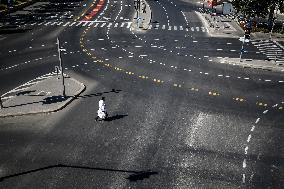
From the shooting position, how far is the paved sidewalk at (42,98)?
92.4ft

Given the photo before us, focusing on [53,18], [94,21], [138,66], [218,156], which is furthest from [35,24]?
[218,156]

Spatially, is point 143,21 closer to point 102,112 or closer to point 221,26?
point 221,26

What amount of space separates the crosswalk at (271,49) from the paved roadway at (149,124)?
148cm

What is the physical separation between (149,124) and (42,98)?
33.9 ft

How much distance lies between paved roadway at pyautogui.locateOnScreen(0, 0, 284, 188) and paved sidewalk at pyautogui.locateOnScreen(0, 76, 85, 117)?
0.89m

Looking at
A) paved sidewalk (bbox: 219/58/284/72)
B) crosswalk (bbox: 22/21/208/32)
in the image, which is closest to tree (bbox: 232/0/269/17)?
crosswalk (bbox: 22/21/208/32)

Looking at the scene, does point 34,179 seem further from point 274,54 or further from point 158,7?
point 158,7

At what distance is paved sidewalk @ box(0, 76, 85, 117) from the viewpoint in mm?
28169

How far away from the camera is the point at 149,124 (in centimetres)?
2642

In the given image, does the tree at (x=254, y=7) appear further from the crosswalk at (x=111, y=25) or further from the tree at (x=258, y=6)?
the crosswalk at (x=111, y=25)

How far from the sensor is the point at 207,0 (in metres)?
85.1

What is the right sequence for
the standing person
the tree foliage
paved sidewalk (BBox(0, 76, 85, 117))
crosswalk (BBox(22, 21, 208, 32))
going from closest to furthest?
the standing person, paved sidewalk (BBox(0, 76, 85, 117)), the tree foliage, crosswalk (BBox(22, 21, 208, 32))

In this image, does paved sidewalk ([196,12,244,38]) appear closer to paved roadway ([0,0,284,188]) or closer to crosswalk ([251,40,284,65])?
crosswalk ([251,40,284,65])

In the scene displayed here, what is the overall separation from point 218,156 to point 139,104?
9573 millimetres
